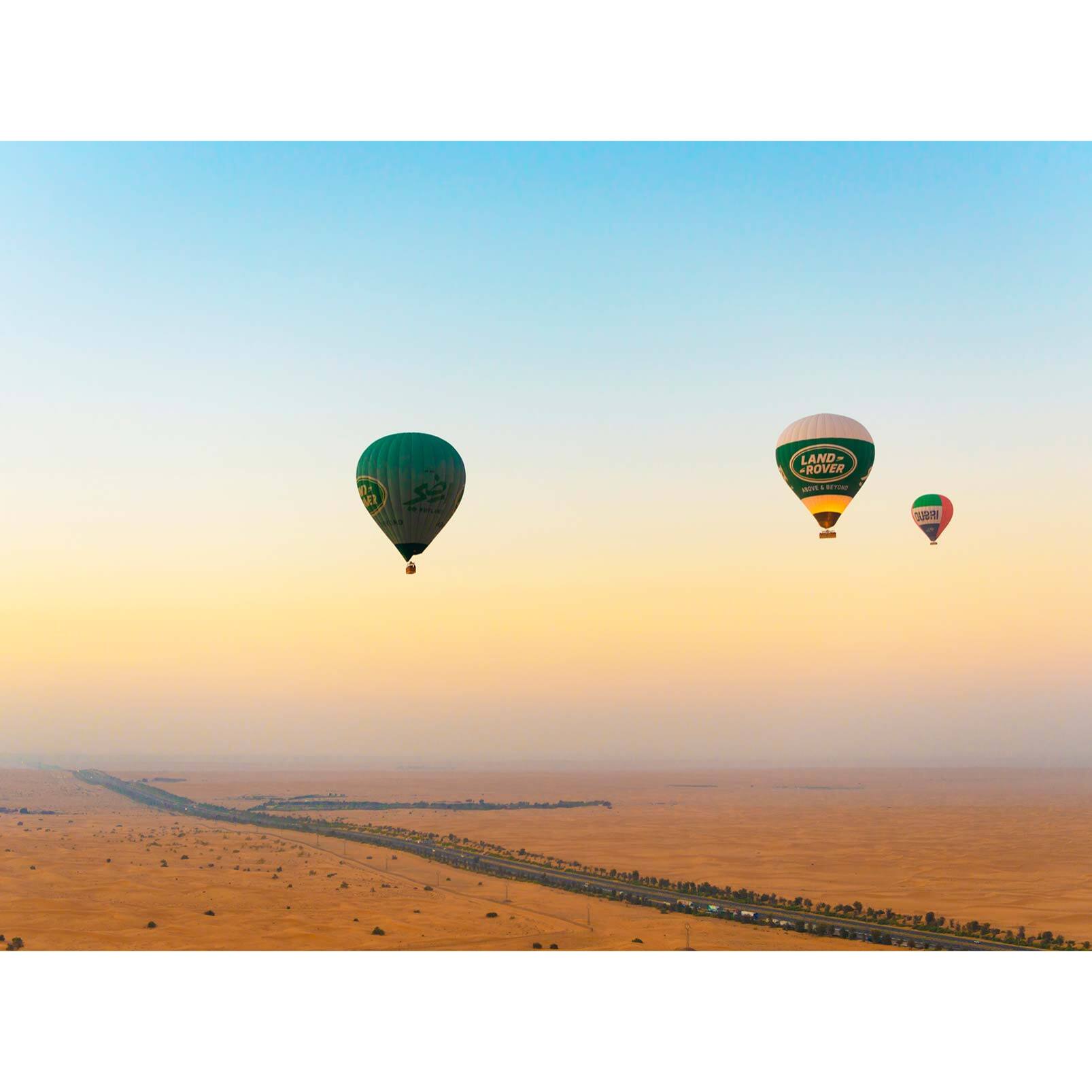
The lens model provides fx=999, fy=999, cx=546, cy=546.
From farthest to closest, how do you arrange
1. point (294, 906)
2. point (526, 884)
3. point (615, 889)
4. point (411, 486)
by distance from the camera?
point (526, 884) → point (615, 889) → point (294, 906) → point (411, 486)

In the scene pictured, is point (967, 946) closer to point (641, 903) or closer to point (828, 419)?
point (641, 903)

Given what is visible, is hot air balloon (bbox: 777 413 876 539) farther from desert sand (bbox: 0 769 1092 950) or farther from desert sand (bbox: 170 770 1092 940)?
desert sand (bbox: 170 770 1092 940)

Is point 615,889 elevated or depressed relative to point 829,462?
depressed

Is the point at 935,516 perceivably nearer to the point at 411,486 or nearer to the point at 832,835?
the point at 411,486

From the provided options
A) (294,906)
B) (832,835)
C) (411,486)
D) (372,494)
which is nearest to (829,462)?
(411,486)

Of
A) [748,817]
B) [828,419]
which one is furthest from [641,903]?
[748,817]

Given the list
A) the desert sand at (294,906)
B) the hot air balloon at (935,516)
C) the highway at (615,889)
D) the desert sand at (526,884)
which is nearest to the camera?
the desert sand at (294,906)

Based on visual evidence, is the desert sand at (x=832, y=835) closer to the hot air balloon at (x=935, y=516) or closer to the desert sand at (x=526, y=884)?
the desert sand at (x=526, y=884)

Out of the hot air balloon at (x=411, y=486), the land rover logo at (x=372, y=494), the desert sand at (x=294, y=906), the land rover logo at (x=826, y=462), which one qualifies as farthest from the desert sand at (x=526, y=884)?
the land rover logo at (x=826, y=462)

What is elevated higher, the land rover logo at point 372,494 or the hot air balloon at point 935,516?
the hot air balloon at point 935,516
